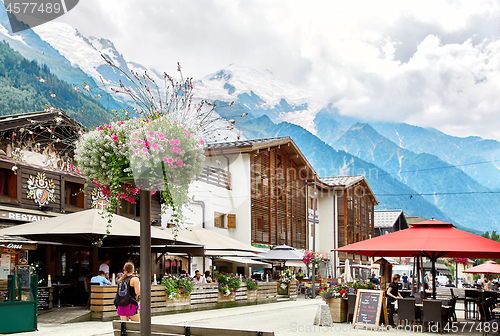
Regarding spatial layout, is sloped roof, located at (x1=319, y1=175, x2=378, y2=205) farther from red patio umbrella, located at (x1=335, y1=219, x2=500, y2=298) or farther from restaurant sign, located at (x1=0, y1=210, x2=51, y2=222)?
red patio umbrella, located at (x1=335, y1=219, x2=500, y2=298)

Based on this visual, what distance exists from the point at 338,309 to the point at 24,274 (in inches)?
308

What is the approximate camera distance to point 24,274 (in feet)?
38.6

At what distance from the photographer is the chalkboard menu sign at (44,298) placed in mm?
15109

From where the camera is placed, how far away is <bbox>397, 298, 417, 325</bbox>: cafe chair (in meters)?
12.5

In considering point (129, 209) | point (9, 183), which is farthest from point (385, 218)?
point (9, 183)

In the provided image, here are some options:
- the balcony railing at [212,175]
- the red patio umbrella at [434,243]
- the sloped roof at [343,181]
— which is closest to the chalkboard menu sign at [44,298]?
the balcony railing at [212,175]

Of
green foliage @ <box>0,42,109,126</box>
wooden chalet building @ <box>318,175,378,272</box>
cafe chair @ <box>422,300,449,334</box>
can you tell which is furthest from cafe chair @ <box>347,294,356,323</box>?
green foliage @ <box>0,42,109,126</box>

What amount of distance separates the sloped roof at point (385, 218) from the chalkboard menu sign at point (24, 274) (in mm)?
59992

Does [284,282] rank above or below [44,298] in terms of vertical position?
below

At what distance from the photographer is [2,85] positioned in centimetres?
7794

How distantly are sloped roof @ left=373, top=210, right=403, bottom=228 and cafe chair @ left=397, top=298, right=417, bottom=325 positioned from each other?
56600 mm

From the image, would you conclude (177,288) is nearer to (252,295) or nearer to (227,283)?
(227,283)


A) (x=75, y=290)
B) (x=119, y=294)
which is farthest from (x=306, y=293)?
(x=119, y=294)

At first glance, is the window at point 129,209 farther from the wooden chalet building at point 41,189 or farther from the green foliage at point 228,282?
the green foliage at point 228,282
